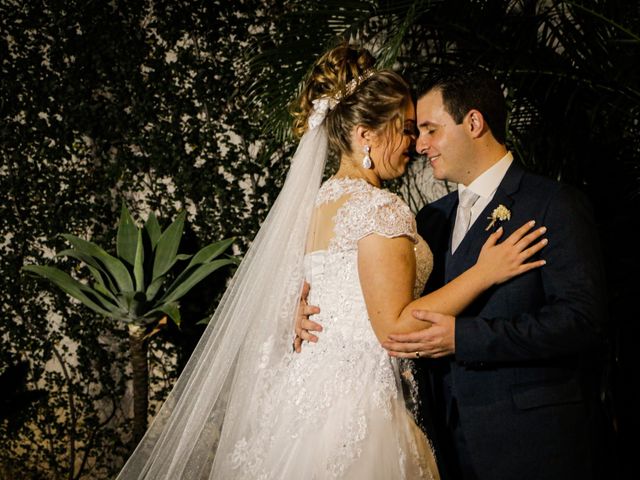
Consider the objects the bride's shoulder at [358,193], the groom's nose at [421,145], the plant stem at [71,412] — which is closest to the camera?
the bride's shoulder at [358,193]

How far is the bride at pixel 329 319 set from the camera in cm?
147

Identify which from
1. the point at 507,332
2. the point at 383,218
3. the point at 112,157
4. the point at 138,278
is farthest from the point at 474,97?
the point at 112,157

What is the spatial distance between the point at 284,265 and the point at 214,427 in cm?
57

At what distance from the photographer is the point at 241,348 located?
177 cm

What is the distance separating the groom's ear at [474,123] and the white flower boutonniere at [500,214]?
28 cm

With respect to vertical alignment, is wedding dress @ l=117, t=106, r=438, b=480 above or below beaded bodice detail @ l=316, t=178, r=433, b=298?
below

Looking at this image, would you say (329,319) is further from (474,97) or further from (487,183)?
(474,97)

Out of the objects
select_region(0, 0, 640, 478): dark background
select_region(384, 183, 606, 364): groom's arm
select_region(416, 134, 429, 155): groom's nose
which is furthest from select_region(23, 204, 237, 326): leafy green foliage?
select_region(384, 183, 606, 364): groom's arm

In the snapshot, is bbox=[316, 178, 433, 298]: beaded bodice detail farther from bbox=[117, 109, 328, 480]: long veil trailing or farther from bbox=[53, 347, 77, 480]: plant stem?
bbox=[53, 347, 77, 480]: plant stem

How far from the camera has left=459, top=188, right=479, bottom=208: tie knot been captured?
1733 millimetres

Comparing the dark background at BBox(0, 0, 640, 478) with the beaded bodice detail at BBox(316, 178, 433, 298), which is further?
the dark background at BBox(0, 0, 640, 478)

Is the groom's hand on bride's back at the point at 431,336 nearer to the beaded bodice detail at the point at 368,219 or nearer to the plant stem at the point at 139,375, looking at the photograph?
the beaded bodice detail at the point at 368,219

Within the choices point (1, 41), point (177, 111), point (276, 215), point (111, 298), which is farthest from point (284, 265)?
point (1, 41)

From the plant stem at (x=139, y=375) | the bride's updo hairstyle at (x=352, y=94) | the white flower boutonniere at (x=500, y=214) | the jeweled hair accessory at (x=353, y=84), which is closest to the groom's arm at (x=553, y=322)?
the white flower boutonniere at (x=500, y=214)
